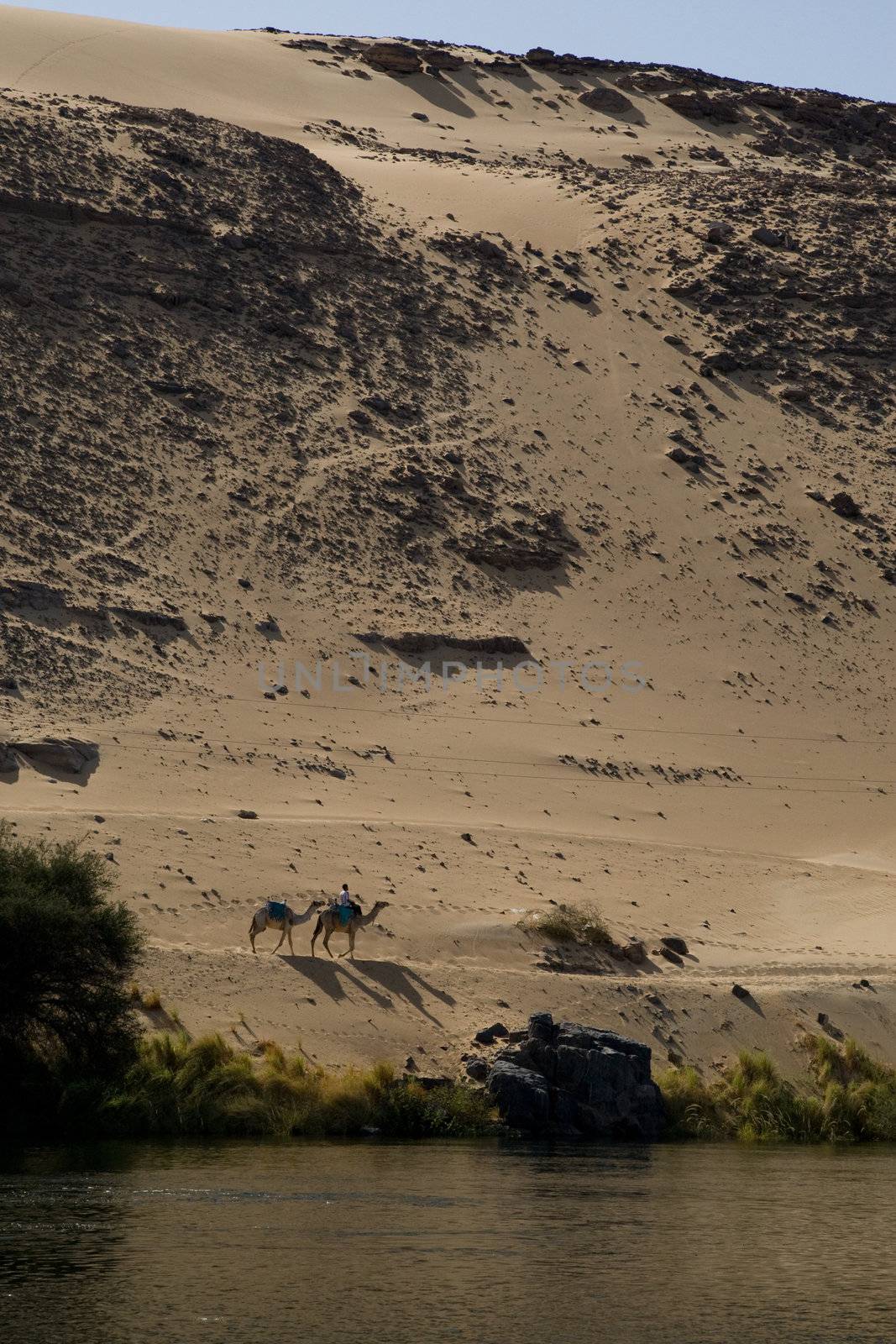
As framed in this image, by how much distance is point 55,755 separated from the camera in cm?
3256

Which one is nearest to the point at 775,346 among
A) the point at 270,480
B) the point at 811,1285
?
the point at 270,480

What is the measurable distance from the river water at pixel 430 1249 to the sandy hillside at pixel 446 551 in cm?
473

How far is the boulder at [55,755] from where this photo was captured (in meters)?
32.4

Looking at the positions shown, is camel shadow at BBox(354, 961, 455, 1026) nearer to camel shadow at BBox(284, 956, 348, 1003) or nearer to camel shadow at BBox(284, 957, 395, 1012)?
camel shadow at BBox(284, 957, 395, 1012)

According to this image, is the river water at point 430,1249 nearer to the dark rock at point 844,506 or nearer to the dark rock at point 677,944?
the dark rock at point 677,944

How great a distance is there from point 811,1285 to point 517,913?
13875 millimetres

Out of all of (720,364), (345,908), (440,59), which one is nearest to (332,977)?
(345,908)

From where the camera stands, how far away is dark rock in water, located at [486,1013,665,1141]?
23484 millimetres

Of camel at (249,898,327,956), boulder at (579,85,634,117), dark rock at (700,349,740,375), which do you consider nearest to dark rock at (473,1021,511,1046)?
camel at (249,898,327,956)

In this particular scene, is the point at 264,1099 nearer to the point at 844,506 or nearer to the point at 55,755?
the point at 55,755

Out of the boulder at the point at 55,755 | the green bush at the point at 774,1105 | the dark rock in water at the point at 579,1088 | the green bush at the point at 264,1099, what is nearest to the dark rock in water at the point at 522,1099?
the dark rock in water at the point at 579,1088

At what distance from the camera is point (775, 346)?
55500 millimetres

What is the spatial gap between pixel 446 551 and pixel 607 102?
122 feet

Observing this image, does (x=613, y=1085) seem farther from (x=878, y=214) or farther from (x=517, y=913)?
(x=878, y=214)
